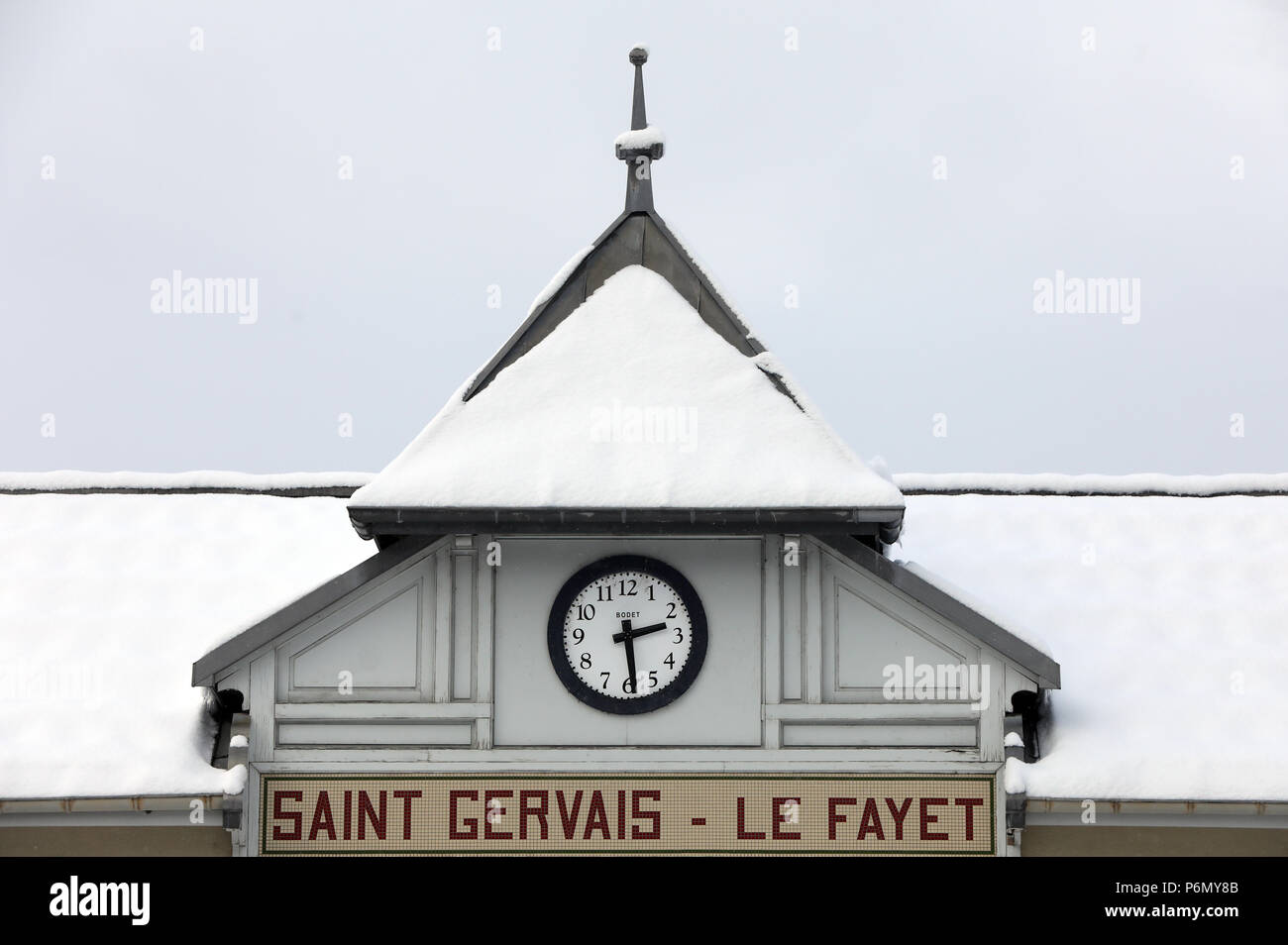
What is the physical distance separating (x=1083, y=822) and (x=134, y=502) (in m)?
8.96

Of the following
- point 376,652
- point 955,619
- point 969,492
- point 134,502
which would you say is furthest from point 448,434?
point 969,492

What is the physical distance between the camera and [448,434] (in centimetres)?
1223

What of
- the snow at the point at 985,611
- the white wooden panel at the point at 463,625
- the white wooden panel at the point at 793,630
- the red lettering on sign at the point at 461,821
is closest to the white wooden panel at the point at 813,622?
the white wooden panel at the point at 793,630

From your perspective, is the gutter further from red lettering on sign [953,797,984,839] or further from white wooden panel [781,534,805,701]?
white wooden panel [781,534,805,701]

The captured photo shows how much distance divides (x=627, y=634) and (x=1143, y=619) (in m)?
4.31

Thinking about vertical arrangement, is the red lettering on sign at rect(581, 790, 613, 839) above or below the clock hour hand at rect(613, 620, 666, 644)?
below

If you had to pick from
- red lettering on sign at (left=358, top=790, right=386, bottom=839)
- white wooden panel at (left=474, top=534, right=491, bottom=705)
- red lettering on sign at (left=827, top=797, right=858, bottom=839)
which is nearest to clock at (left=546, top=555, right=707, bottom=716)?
white wooden panel at (left=474, top=534, right=491, bottom=705)

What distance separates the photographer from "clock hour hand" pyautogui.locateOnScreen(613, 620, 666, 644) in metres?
12.1

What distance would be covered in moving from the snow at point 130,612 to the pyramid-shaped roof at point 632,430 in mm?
1608

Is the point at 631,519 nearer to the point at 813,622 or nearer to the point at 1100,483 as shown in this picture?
the point at 813,622

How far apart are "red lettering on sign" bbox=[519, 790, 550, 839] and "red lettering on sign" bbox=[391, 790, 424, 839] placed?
0.73 meters

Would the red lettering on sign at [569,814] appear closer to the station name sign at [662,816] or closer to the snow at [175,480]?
the station name sign at [662,816]

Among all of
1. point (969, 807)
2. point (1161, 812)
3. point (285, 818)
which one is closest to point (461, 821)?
point (285, 818)
